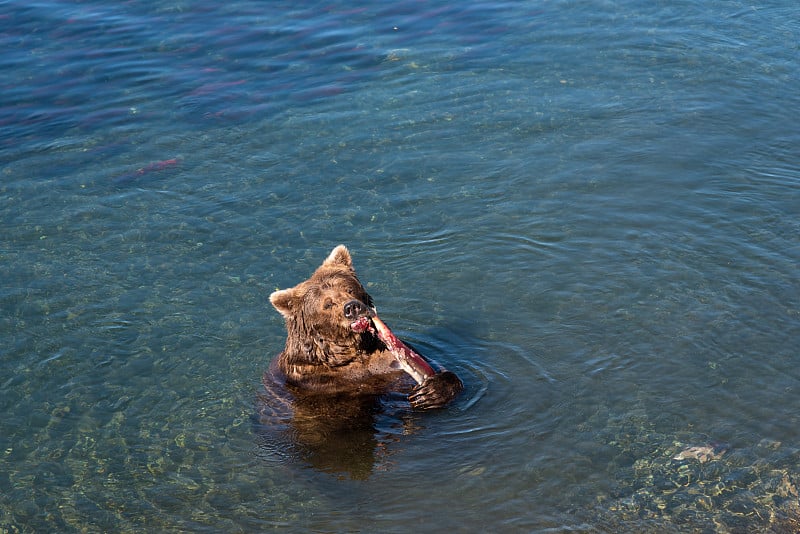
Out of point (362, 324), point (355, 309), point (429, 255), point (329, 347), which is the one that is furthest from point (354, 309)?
point (429, 255)

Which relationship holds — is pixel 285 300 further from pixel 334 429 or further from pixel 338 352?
pixel 334 429

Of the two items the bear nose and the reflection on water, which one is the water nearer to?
the reflection on water

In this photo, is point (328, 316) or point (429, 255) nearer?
point (328, 316)

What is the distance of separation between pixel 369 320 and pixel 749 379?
333 cm

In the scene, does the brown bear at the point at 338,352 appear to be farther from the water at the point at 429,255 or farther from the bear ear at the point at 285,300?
the water at the point at 429,255

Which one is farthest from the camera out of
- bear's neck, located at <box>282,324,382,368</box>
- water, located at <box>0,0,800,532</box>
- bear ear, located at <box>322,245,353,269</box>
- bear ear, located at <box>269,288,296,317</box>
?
bear ear, located at <box>322,245,353,269</box>

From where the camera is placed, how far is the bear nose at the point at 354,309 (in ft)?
25.5

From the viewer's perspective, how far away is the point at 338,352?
8125 millimetres

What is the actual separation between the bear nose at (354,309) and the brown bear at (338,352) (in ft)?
0.06

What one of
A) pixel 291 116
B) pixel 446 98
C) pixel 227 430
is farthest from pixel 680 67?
pixel 227 430

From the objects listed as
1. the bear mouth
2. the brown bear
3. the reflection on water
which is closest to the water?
the reflection on water

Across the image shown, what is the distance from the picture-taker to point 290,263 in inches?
424

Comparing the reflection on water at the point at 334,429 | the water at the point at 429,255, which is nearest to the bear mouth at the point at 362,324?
the reflection on water at the point at 334,429

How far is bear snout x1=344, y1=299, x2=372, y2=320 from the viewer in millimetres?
7773
